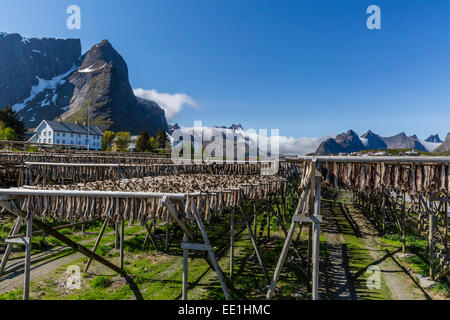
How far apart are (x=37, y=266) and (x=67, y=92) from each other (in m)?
208

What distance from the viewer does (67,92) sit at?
18212 cm

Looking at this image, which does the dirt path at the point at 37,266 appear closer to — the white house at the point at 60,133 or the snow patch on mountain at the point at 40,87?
the white house at the point at 60,133

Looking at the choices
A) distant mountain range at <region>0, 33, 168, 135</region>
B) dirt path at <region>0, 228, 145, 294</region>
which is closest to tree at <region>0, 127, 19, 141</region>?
dirt path at <region>0, 228, 145, 294</region>

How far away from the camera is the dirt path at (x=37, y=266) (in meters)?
7.97

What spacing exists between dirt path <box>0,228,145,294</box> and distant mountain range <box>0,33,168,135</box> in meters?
137

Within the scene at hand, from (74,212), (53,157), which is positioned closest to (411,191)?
(74,212)

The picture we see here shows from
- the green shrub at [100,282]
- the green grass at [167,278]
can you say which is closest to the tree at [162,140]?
the green grass at [167,278]

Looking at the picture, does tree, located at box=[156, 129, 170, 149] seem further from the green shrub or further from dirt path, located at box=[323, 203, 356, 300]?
the green shrub

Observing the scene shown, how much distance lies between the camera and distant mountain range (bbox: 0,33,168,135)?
15026cm

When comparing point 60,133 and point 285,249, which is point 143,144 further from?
point 285,249

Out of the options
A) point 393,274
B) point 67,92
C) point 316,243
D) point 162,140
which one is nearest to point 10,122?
point 162,140

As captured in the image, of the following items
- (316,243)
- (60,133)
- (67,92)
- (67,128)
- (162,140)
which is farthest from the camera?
(67,92)

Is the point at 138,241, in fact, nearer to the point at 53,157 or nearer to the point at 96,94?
the point at 53,157

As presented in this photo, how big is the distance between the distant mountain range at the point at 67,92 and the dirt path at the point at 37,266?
136968 mm
